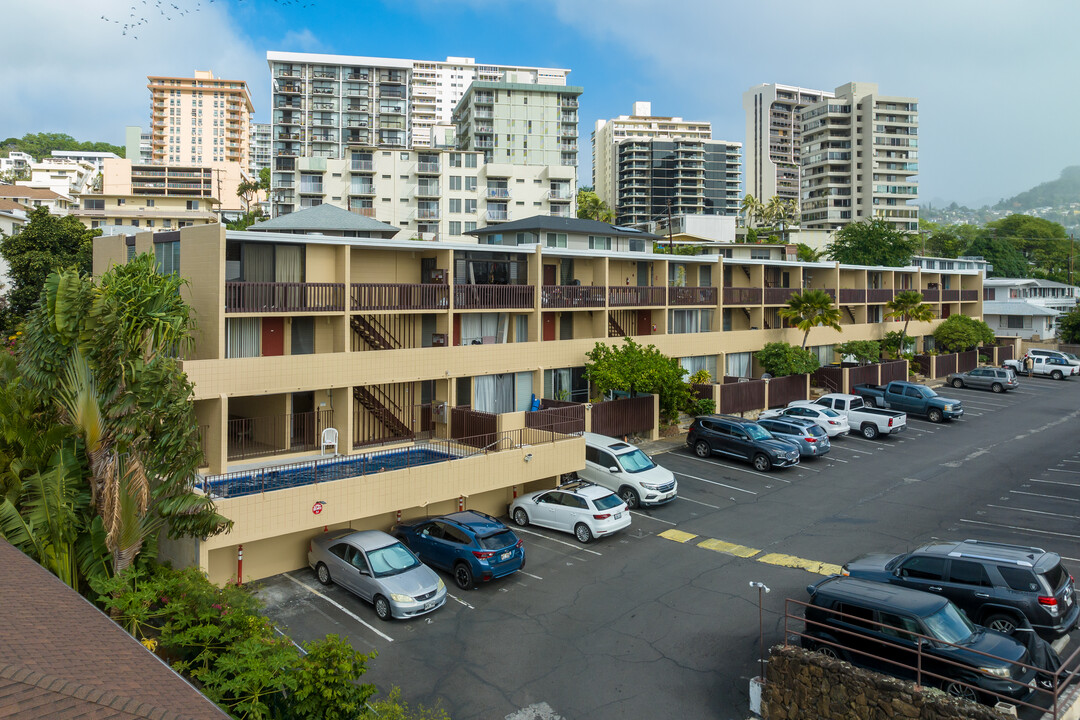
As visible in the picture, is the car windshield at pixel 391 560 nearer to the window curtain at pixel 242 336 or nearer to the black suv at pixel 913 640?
the black suv at pixel 913 640

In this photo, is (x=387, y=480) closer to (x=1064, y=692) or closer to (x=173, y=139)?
(x=1064, y=692)

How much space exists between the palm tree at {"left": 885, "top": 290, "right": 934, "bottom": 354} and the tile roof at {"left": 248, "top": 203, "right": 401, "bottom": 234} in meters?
37.5

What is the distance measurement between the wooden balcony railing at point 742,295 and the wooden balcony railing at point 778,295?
0.99 metres

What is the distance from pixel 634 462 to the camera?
27.5 meters

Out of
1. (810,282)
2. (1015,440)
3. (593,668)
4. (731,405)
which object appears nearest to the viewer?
(593,668)

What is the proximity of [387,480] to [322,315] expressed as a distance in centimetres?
799

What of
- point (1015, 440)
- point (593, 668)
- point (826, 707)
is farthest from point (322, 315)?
point (1015, 440)

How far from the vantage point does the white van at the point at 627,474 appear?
2622 centimetres

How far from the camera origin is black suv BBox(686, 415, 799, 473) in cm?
3119

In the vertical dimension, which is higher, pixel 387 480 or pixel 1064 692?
pixel 387 480

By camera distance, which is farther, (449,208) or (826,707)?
(449,208)

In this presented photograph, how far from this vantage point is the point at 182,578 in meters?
16.5

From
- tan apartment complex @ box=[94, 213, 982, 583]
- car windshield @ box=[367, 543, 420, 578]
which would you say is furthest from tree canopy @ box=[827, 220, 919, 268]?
car windshield @ box=[367, 543, 420, 578]

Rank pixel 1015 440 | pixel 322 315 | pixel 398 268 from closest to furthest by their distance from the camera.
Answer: pixel 322 315 → pixel 398 268 → pixel 1015 440
